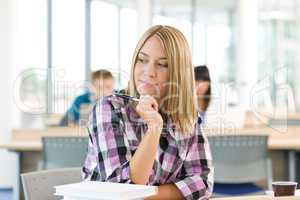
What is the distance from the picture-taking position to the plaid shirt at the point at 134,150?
1.64 meters

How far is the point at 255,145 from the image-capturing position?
354 centimetres

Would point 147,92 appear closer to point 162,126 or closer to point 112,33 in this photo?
point 162,126

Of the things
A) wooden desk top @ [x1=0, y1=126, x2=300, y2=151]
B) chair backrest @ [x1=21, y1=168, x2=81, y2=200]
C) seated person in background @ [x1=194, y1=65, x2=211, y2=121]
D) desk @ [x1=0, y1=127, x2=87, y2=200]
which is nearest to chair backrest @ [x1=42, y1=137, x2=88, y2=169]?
wooden desk top @ [x1=0, y1=126, x2=300, y2=151]

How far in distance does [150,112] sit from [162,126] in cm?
7

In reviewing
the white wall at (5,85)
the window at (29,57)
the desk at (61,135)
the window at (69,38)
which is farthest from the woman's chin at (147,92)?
the window at (69,38)

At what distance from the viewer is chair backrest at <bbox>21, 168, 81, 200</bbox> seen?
1.93m

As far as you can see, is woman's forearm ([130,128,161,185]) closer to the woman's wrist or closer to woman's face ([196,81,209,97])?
the woman's wrist

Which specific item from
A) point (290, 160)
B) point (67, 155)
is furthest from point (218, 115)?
point (67, 155)

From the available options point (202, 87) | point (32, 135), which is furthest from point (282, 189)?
point (32, 135)

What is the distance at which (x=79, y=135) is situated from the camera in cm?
366

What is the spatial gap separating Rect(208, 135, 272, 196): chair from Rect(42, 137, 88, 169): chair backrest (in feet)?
2.55

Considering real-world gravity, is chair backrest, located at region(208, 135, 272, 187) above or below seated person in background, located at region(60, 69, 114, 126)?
below

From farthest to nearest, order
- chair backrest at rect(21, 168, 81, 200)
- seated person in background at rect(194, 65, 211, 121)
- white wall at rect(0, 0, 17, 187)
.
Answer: white wall at rect(0, 0, 17, 187), seated person in background at rect(194, 65, 211, 121), chair backrest at rect(21, 168, 81, 200)

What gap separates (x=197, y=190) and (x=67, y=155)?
1.97 metres
